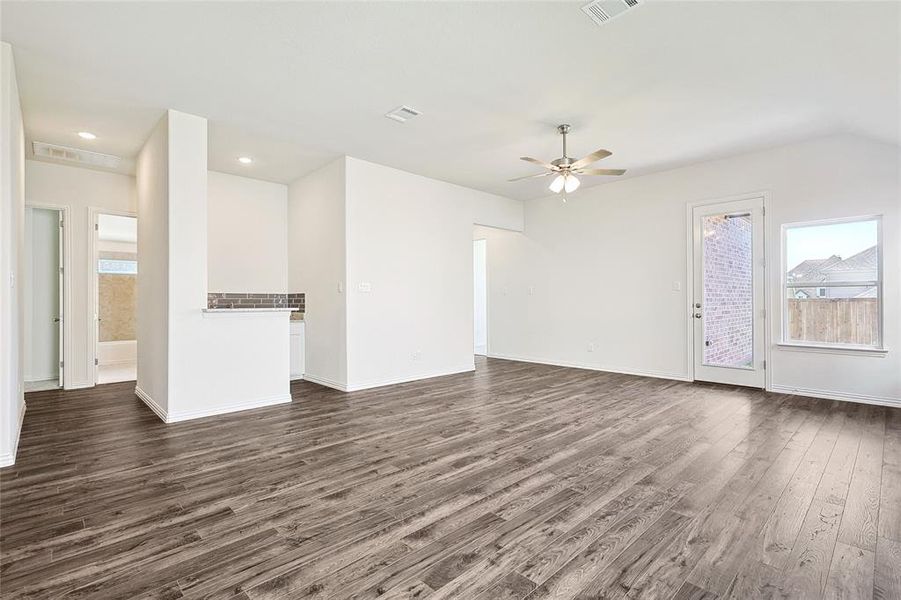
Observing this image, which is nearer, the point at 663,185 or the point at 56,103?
the point at 56,103

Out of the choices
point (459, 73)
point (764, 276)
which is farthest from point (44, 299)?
point (764, 276)

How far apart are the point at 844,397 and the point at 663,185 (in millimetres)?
3277

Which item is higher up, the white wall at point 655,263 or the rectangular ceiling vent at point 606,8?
the rectangular ceiling vent at point 606,8

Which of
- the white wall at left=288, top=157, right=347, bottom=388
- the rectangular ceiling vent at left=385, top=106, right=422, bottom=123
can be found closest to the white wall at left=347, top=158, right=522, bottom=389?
the white wall at left=288, top=157, right=347, bottom=388

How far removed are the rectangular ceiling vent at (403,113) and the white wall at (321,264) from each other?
55.1 inches

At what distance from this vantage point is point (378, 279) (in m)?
5.61

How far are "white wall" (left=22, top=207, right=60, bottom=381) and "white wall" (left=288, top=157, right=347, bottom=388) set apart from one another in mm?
3024

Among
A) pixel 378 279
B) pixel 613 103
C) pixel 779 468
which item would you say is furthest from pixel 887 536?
pixel 378 279

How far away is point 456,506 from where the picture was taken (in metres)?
2.31

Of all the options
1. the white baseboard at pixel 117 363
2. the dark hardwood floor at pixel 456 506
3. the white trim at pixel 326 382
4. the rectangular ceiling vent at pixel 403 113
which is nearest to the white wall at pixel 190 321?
the dark hardwood floor at pixel 456 506

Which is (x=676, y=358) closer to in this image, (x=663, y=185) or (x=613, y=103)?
(x=663, y=185)

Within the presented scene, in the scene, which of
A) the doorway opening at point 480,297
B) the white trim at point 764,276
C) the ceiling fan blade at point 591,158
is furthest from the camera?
the doorway opening at point 480,297

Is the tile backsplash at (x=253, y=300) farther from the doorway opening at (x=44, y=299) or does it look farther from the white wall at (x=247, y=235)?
the doorway opening at (x=44, y=299)

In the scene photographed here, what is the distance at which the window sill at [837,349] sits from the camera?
14.8 ft
